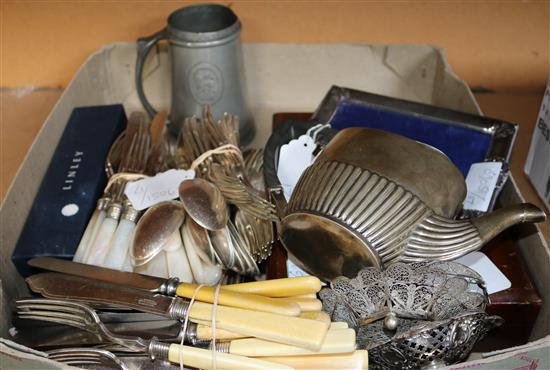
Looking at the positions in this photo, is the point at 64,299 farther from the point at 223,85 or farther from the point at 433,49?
the point at 433,49

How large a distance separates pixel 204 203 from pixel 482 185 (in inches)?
10.4

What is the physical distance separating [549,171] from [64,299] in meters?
0.47

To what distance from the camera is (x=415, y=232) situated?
443mm

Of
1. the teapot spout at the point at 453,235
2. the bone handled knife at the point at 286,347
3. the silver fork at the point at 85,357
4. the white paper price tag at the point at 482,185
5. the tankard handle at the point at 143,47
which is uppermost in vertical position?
the tankard handle at the point at 143,47

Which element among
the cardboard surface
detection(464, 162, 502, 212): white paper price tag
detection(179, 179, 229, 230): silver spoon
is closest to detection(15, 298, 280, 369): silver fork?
detection(179, 179, 229, 230): silver spoon

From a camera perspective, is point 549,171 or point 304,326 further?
point 549,171

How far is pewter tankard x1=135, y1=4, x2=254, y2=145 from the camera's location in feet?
2.08

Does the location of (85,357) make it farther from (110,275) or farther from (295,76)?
(295,76)

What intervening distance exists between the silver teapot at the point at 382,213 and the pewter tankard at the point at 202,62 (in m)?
0.23

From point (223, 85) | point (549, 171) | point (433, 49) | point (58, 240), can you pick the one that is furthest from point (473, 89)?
point (58, 240)

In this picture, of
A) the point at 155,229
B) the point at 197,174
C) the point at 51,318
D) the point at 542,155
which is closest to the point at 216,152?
the point at 197,174

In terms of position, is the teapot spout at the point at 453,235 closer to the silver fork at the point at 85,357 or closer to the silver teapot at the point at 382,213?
the silver teapot at the point at 382,213

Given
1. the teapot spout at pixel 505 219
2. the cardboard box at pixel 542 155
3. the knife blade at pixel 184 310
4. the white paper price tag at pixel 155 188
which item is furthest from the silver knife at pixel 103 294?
the cardboard box at pixel 542 155

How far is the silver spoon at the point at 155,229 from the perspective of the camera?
475 mm
